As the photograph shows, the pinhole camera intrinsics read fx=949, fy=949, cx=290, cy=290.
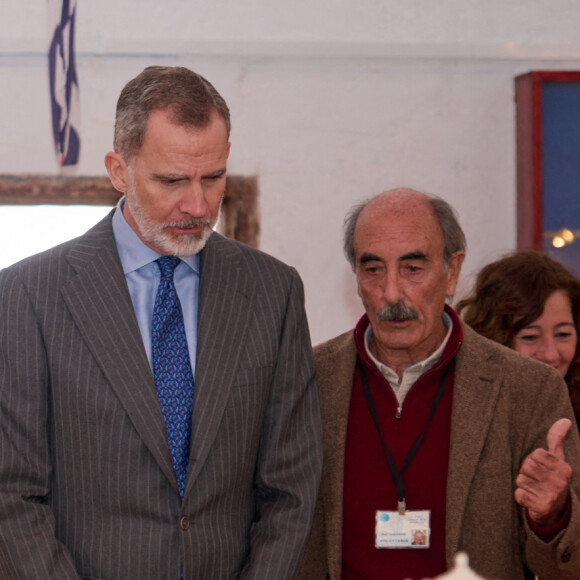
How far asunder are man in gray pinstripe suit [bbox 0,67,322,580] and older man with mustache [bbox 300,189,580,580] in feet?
1.06

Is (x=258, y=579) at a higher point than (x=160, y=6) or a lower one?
lower

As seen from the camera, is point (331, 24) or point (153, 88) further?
point (331, 24)

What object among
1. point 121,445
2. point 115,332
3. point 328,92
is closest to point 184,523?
point 121,445

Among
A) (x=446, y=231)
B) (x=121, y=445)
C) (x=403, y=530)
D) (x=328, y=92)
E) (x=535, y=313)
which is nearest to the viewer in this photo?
(x=121, y=445)

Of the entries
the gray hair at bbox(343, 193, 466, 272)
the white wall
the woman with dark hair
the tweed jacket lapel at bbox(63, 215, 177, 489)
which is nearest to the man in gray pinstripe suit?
the tweed jacket lapel at bbox(63, 215, 177, 489)

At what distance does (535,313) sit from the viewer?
125 inches

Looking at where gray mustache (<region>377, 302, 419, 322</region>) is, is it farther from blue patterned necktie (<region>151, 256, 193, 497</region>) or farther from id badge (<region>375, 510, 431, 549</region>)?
blue patterned necktie (<region>151, 256, 193, 497</region>)

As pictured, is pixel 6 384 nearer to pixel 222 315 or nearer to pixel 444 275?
pixel 222 315

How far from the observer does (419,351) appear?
2648 mm

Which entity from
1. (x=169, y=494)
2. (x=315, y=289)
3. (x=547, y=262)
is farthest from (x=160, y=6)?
(x=169, y=494)

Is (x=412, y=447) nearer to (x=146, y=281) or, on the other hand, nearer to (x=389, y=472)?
(x=389, y=472)

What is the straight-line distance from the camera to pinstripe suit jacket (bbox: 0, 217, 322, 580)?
6.69 ft

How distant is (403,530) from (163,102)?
1.22m

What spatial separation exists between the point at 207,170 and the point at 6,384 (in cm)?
64
